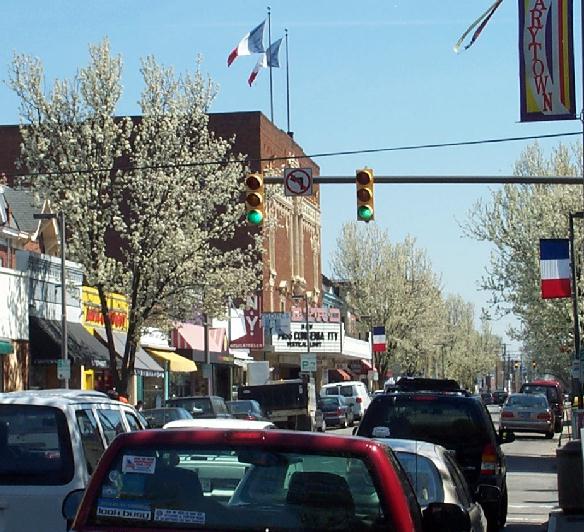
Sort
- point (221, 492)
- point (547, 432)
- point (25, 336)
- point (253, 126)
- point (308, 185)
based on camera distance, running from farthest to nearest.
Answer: point (253, 126) → point (547, 432) → point (25, 336) → point (308, 185) → point (221, 492)

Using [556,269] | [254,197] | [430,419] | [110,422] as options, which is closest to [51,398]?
[110,422]

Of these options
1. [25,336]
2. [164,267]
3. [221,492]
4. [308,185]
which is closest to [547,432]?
[164,267]

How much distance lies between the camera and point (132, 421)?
1188 cm

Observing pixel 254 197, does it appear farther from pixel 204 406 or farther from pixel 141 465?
pixel 141 465

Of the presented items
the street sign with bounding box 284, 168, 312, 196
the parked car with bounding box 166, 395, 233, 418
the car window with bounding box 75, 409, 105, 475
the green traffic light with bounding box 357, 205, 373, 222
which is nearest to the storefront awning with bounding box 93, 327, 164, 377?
the parked car with bounding box 166, 395, 233, 418

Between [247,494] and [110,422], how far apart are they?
477 centimetres

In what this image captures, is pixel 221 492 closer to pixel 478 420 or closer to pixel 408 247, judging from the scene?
pixel 478 420

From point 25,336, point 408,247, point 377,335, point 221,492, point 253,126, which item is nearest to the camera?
point 221,492

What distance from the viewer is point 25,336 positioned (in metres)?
41.5

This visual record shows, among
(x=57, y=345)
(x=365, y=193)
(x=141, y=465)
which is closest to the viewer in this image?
(x=141, y=465)

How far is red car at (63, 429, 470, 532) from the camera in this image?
20.7ft

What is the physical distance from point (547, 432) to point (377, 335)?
34.2 meters

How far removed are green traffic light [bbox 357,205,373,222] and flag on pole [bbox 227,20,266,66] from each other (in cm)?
2342

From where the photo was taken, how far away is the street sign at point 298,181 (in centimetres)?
2320
